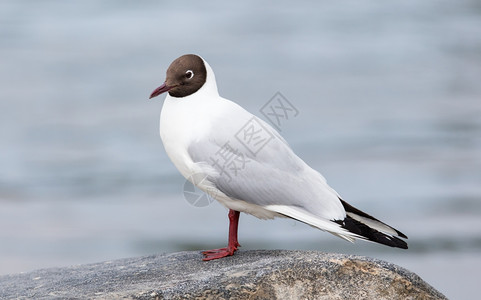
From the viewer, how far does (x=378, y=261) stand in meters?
4.02

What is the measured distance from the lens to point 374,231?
458 centimetres

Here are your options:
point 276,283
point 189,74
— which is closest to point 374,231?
point 276,283

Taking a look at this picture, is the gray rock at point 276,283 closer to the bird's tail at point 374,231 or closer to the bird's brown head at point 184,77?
the bird's tail at point 374,231

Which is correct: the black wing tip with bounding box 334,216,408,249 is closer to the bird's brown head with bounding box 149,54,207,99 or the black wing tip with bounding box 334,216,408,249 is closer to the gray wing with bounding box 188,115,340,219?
the gray wing with bounding box 188,115,340,219

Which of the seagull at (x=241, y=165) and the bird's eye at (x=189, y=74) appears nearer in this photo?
the seagull at (x=241, y=165)

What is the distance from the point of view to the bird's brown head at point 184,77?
4793 millimetres

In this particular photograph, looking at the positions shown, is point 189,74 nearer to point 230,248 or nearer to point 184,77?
point 184,77

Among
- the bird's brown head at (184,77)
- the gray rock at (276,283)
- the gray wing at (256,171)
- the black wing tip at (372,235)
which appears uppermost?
the bird's brown head at (184,77)

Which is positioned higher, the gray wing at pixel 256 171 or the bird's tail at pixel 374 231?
the gray wing at pixel 256 171

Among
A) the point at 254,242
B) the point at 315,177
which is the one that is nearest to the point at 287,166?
the point at 315,177

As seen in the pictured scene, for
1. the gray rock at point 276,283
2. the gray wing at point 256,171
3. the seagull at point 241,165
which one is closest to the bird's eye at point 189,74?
the seagull at point 241,165

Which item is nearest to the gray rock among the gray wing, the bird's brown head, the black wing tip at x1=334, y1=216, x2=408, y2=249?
the black wing tip at x1=334, y1=216, x2=408, y2=249

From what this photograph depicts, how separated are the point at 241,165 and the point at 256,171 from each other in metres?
0.09

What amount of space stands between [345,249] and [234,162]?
4180 mm
